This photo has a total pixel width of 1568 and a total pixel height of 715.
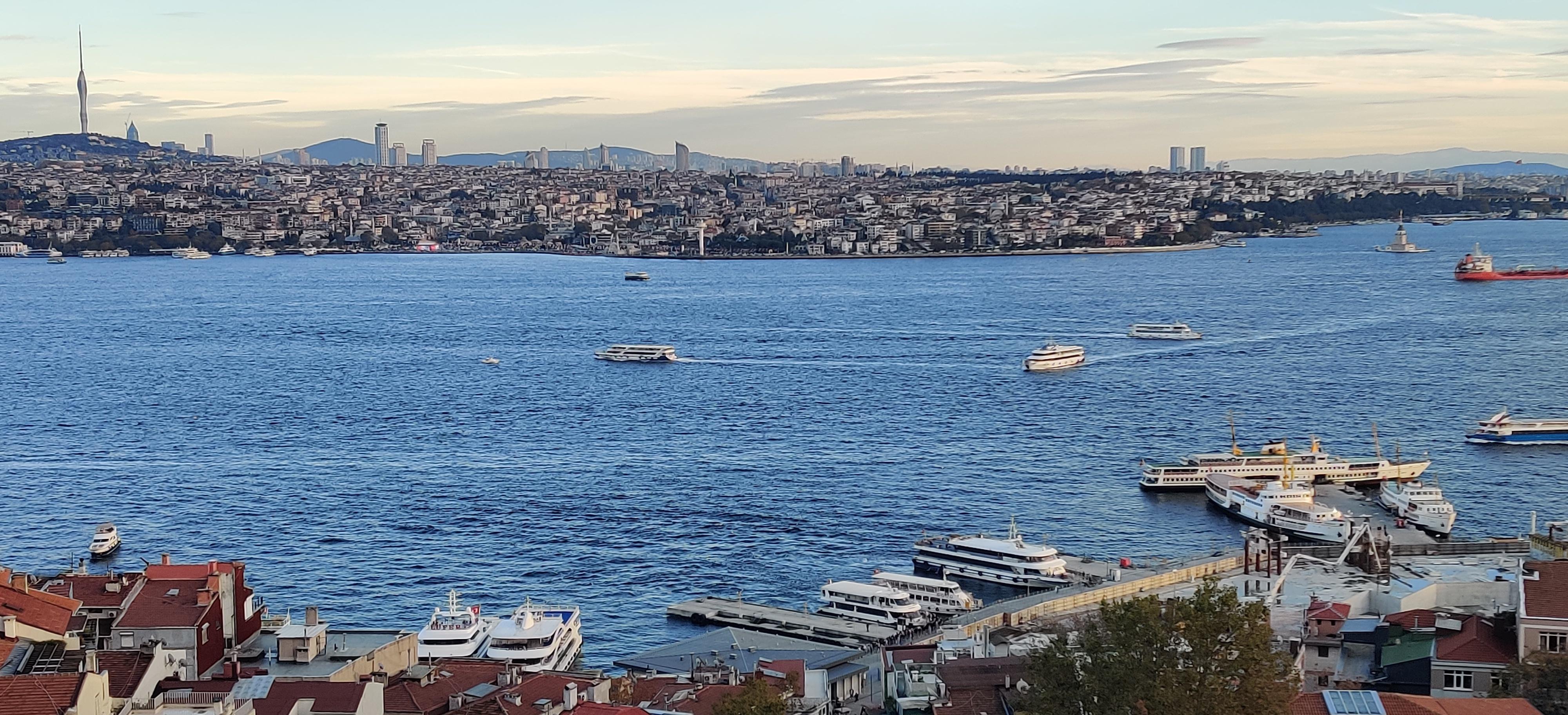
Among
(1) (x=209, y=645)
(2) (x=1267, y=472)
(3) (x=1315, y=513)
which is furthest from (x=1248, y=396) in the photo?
(1) (x=209, y=645)

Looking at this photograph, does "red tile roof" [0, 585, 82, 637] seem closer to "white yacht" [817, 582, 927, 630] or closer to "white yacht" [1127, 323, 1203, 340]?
"white yacht" [817, 582, 927, 630]

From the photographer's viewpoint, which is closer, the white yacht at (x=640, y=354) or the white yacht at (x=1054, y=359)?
the white yacht at (x=1054, y=359)

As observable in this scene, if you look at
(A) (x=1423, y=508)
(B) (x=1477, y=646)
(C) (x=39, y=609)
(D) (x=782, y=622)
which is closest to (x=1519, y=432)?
(A) (x=1423, y=508)

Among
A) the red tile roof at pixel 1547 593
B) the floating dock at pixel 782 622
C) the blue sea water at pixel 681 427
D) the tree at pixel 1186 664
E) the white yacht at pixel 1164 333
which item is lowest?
the blue sea water at pixel 681 427

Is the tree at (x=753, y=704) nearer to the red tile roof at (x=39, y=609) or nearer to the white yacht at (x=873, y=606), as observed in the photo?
the red tile roof at (x=39, y=609)

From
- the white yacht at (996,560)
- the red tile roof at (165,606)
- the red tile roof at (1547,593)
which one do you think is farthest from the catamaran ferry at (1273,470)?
the red tile roof at (165,606)

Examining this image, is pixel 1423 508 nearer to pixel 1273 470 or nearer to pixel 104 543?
pixel 1273 470
